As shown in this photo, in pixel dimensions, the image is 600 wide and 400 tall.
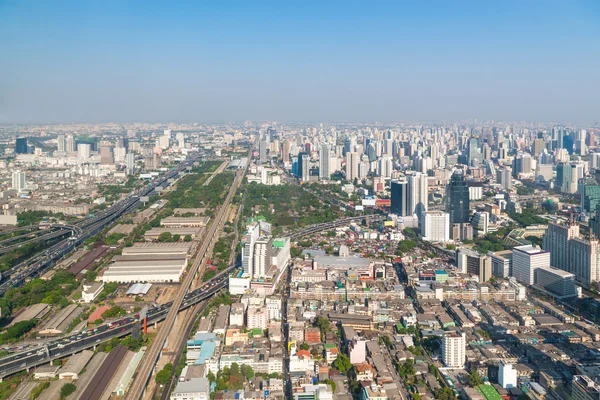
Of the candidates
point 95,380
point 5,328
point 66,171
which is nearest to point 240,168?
point 66,171

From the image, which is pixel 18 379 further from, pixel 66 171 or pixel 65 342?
pixel 66 171

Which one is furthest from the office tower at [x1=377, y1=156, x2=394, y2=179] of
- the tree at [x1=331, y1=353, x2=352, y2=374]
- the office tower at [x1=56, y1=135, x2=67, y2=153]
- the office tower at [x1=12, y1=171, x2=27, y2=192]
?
the tree at [x1=331, y1=353, x2=352, y2=374]

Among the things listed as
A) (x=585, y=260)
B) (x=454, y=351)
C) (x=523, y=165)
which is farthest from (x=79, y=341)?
(x=523, y=165)

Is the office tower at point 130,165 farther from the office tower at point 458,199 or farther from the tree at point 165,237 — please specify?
the office tower at point 458,199

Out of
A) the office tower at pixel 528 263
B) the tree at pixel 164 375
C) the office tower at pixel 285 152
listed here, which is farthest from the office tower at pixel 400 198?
the office tower at pixel 285 152

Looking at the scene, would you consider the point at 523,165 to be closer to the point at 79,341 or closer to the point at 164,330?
the point at 164,330

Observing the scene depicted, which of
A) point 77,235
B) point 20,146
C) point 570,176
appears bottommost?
point 77,235
